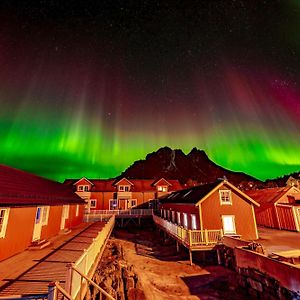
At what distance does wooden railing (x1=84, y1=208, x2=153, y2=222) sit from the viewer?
34.5 metres

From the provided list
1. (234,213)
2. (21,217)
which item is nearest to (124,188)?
(234,213)

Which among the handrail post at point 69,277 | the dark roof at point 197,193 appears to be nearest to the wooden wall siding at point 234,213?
the dark roof at point 197,193

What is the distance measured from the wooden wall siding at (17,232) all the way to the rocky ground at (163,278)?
5107mm

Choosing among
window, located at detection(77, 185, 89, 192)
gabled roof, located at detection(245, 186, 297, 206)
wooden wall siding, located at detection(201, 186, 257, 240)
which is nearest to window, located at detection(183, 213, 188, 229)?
wooden wall siding, located at detection(201, 186, 257, 240)

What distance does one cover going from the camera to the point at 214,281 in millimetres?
14922

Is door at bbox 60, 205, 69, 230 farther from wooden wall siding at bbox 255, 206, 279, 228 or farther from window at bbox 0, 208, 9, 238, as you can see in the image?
wooden wall siding at bbox 255, 206, 279, 228

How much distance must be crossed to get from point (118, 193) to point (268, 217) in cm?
2799

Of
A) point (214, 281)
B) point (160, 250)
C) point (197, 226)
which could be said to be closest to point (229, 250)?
point (214, 281)

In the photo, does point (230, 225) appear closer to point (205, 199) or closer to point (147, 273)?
point (205, 199)

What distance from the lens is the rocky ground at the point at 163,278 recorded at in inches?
479

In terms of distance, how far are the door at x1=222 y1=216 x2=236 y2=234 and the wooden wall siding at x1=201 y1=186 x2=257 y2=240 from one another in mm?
366

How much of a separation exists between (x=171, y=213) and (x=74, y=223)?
14212 mm

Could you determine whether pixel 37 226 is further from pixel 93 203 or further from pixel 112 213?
pixel 93 203

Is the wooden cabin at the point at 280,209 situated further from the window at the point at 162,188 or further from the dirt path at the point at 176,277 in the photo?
the window at the point at 162,188
